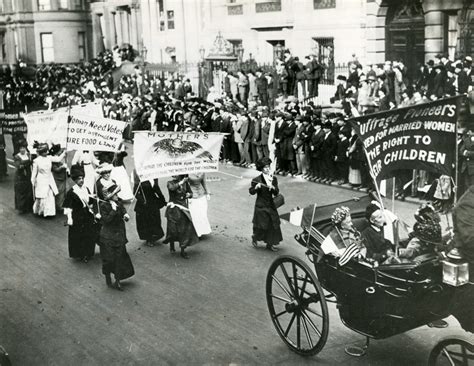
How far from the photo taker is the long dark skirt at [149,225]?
12617mm

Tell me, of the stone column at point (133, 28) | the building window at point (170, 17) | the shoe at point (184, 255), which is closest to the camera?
the shoe at point (184, 255)

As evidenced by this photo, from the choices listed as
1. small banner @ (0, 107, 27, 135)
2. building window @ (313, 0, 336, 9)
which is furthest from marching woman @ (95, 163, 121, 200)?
building window @ (313, 0, 336, 9)

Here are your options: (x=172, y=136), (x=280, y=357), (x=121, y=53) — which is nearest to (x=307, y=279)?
(x=280, y=357)

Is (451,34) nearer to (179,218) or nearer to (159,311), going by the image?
(179,218)

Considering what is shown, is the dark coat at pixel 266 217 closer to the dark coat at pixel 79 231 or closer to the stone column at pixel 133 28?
the dark coat at pixel 79 231

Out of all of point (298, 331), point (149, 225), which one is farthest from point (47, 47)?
point (298, 331)

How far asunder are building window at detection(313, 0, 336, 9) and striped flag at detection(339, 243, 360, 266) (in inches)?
861

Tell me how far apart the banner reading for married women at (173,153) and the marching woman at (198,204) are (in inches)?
38.2

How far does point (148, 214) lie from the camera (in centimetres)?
1258

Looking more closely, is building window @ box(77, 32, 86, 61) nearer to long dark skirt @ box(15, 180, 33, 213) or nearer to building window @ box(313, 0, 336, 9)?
building window @ box(313, 0, 336, 9)

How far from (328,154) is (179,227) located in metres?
5.84

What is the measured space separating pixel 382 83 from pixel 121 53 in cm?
2354

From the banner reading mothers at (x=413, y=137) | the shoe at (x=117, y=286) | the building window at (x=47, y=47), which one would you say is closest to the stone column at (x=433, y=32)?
the shoe at (x=117, y=286)

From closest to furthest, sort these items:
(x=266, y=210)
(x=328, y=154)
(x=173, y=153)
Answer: (x=173, y=153), (x=266, y=210), (x=328, y=154)
